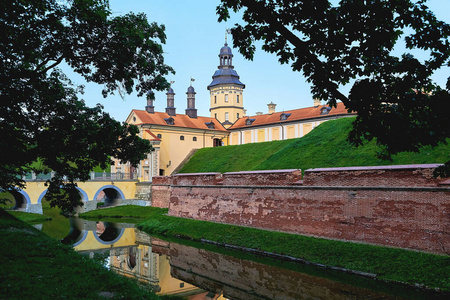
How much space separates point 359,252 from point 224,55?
145ft

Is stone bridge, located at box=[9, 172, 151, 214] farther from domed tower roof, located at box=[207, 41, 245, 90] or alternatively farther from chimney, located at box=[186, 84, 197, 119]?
domed tower roof, located at box=[207, 41, 245, 90]

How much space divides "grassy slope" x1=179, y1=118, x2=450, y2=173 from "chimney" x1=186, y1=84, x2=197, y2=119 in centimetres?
1141

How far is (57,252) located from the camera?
384 inches

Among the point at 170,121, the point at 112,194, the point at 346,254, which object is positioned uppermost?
the point at 170,121

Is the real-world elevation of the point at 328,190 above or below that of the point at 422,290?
above

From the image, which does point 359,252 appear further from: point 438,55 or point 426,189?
point 438,55

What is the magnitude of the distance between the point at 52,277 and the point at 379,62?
655 centimetres

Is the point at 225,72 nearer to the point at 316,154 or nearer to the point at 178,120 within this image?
the point at 178,120

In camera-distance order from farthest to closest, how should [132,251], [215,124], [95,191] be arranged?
[215,124] < [95,191] < [132,251]

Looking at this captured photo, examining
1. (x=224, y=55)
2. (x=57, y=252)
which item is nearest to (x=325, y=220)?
(x=57, y=252)

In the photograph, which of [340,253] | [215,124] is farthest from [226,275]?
[215,124]

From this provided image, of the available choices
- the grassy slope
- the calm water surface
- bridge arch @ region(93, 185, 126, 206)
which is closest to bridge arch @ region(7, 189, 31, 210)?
bridge arch @ region(93, 185, 126, 206)

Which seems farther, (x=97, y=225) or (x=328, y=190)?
(x=97, y=225)

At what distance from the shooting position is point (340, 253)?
545 inches
